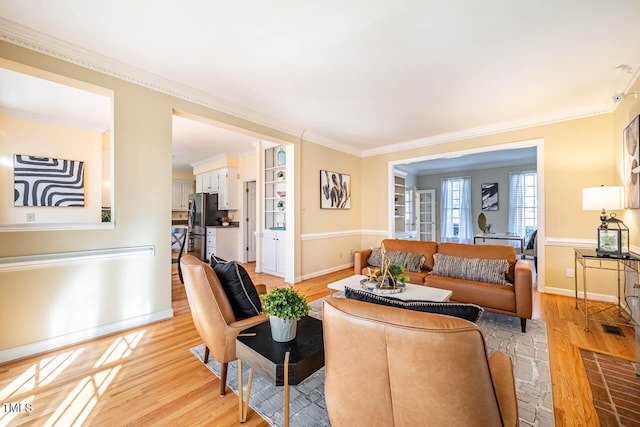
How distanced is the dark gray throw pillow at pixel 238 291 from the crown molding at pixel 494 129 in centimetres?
447

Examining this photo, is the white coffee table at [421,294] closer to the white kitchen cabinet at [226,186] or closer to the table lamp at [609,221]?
the table lamp at [609,221]

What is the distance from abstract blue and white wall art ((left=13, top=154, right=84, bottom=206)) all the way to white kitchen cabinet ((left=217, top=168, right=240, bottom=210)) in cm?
265

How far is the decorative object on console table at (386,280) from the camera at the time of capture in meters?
2.54

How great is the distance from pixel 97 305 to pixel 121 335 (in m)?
0.37

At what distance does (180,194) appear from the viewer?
28.0ft

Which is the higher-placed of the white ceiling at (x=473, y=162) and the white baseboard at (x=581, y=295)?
the white ceiling at (x=473, y=162)

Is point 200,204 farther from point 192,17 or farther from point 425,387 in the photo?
point 425,387

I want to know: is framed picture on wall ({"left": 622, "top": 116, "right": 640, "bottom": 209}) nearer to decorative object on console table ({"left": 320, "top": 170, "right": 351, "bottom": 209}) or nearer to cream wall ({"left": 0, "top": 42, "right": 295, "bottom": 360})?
decorative object on console table ({"left": 320, "top": 170, "right": 351, "bottom": 209})

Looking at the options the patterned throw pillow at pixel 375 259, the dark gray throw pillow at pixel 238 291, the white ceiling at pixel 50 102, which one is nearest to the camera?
the dark gray throw pillow at pixel 238 291

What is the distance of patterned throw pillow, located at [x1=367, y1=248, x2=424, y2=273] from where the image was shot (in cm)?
358

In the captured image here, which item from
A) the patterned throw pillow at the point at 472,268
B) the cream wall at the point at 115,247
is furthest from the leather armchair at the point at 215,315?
the patterned throw pillow at the point at 472,268

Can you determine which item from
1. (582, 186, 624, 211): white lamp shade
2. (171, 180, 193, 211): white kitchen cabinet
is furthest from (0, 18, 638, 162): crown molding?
(171, 180, 193, 211): white kitchen cabinet

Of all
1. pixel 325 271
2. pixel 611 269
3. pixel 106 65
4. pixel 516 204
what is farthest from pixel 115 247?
pixel 516 204

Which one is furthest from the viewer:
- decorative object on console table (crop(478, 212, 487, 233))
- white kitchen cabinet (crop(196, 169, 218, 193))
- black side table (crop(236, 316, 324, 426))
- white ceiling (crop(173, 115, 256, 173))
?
decorative object on console table (crop(478, 212, 487, 233))
